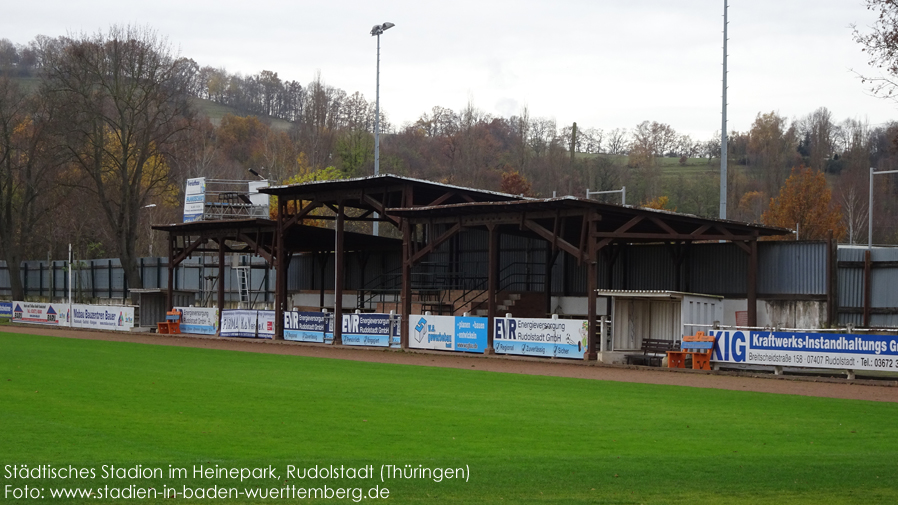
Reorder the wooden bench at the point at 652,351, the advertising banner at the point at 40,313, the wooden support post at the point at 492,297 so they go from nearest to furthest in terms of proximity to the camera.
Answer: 1. the wooden bench at the point at 652,351
2. the wooden support post at the point at 492,297
3. the advertising banner at the point at 40,313

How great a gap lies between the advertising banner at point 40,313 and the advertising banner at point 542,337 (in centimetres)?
3217

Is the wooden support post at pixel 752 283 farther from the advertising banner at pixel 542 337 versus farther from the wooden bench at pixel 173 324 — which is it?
the wooden bench at pixel 173 324

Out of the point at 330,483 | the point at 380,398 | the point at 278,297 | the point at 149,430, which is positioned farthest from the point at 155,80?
the point at 330,483

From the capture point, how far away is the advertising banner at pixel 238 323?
44.2m

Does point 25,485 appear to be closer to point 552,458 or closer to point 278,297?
point 552,458

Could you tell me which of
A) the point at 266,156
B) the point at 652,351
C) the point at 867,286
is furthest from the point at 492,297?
the point at 266,156

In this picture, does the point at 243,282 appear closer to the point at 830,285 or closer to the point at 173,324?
the point at 173,324

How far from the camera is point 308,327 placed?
41281 millimetres

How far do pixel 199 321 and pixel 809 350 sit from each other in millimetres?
31836

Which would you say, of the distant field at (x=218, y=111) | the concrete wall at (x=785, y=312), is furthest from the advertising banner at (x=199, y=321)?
the distant field at (x=218, y=111)

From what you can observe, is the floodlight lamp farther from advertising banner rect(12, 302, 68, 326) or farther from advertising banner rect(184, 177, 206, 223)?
advertising banner rect(12, 302, 68, 326)

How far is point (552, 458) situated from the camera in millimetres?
10969

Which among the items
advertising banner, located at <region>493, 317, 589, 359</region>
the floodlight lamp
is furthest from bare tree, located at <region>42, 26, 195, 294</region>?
advertising banner, located at <region>493, 317, 589, 359</region>

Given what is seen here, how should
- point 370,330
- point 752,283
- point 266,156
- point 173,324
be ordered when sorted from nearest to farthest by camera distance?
point 752,283 < point 370,330 < point 173,324 < point 266,156
